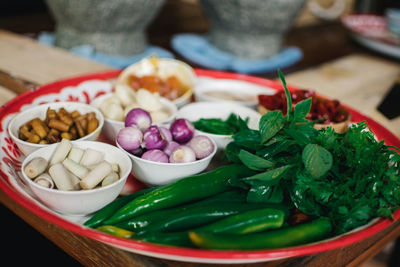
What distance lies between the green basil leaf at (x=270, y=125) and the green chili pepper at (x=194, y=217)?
17cm

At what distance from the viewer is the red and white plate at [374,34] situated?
A: 204 centimetres

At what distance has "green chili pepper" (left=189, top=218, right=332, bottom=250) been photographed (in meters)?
0.68

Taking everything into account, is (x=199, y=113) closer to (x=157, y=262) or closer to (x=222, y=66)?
(x=157, y=262)

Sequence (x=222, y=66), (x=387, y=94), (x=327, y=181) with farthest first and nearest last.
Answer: (x=222, y=66) → (x=387, y=94) → (x=327, y=181)

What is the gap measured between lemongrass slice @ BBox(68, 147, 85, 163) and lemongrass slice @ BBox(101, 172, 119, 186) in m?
0.11

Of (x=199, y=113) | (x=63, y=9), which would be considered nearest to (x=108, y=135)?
(x=199, y=113)

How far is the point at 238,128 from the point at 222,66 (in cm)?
103

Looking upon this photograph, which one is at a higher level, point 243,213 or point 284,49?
point 243,213

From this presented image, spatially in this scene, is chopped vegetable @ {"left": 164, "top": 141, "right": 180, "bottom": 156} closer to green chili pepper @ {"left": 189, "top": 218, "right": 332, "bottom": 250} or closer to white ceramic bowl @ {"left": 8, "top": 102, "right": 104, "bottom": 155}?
white ceramic bowl @ {"left": 8, "top": 102, "right": 104, "bottom": 155}

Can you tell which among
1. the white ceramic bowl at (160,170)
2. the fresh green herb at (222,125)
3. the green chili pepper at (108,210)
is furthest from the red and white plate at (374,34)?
the green chili pepper at (108,210)

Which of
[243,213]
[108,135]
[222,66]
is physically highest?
[243,213]

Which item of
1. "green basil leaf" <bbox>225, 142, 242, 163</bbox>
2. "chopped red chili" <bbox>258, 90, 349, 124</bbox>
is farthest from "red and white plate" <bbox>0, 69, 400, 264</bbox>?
"green basil leaf" <bbox>225, 142, 242, 163</bbox>

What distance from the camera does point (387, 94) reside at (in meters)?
1.61

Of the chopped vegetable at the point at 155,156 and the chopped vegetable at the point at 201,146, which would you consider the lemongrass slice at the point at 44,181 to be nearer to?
the chopped vegetable at the point at 155,156
